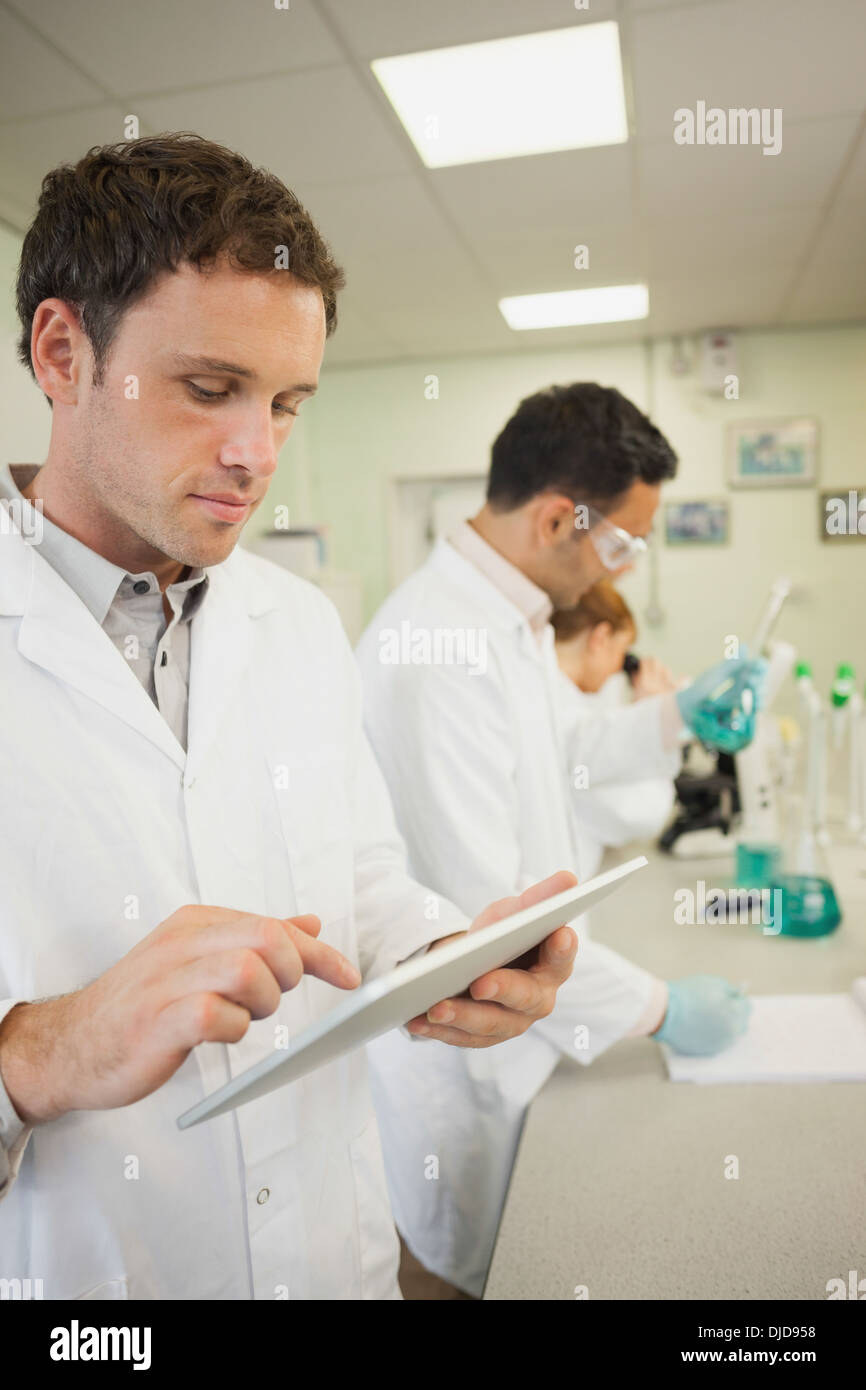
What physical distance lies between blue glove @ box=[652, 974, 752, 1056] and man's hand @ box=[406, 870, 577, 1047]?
55cm

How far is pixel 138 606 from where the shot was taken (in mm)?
905

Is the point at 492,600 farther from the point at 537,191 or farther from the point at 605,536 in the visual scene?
the point at 537,191

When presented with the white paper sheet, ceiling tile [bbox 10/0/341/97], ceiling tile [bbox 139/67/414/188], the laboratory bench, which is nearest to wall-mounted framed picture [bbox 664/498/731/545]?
ceiling tile [bbox 139/67/414/188]

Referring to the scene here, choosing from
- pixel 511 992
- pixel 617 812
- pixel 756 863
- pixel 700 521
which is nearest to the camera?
pixel 511 992

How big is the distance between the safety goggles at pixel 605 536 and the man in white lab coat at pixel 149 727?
707mm

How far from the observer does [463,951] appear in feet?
1.64

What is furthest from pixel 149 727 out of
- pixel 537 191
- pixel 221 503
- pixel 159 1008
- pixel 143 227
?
pixel 537 191

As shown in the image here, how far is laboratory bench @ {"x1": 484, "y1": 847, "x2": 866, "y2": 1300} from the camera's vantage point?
865 millimetres

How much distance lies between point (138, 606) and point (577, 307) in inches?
150

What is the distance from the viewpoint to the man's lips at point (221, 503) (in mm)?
788

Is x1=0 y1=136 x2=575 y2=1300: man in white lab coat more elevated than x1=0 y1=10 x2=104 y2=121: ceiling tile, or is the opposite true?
x1=0 y1=10 x2=104 y2=121: ceiling tile

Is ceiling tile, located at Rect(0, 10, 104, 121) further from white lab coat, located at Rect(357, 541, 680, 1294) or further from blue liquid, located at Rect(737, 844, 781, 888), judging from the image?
blue liquid, located at Rect(737, 844, 781, 888)
